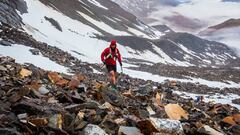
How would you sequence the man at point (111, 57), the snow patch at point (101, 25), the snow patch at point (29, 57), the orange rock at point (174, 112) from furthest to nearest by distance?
1. the snow patch at point (101, 25)
2. the snow patch at point (29, 57)
3. the man at point (111, 57)
4. the orange rock at point (174, 112)

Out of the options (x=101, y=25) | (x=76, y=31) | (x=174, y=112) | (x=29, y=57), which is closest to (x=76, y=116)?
(x=174, y=112)

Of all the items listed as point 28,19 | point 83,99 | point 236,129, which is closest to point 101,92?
point 83,99

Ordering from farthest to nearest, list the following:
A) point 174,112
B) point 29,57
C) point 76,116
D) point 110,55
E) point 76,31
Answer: point 76,31 → point 29,57 → point 110,55 → point 174,112 → point 76,116

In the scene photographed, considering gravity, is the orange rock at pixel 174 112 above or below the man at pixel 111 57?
below

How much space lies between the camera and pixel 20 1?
2601 inches

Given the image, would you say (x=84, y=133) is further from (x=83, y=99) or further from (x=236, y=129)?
(x=236, y=129)

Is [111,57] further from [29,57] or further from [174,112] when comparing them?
[29,57]

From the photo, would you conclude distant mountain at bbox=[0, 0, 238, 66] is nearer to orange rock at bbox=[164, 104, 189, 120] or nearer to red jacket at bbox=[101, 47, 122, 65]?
red jacket at bbox=[101, 47, 122, 65]

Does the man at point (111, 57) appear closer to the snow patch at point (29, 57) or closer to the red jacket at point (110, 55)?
the red jacket at point (110, 55)

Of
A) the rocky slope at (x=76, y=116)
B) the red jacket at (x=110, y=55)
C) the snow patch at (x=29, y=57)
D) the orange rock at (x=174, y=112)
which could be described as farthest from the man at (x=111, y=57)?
the snow patch at (x=29, y=57)

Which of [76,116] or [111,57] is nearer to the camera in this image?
[76,116]

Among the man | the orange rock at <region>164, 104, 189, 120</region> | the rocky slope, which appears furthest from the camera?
the man

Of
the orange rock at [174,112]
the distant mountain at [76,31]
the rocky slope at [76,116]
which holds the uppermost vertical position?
the distant mountain at [76,31]

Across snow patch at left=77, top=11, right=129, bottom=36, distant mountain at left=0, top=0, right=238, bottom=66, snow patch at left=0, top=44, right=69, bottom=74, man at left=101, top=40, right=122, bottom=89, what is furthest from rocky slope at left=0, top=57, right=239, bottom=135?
snow patch at left=77, top=11, right=129, bottom=36
